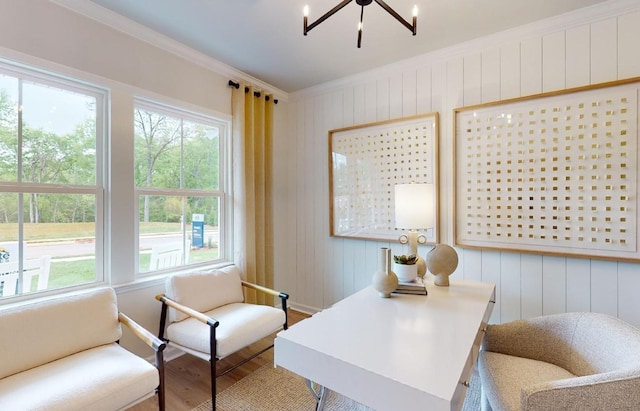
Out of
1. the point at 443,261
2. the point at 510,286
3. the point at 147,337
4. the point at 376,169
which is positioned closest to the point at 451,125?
the point at 376,169

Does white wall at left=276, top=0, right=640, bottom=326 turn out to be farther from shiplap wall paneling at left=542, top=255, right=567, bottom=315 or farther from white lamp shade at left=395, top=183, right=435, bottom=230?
white lamp shade at left=395, top=183, right=435, bottom=230

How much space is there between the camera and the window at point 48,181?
1.77 metres

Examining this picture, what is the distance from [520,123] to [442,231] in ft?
3.37

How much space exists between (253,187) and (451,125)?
6.36 ft

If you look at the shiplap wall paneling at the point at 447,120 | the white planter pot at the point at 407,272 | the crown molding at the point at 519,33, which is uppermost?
the crown molding at the point at 519,33

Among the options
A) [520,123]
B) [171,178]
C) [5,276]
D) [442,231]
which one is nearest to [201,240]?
[171,178]

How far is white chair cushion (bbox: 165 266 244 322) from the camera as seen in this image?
2.21 meters

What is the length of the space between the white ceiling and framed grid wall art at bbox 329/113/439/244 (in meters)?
0.63

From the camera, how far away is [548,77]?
A: 2145mm

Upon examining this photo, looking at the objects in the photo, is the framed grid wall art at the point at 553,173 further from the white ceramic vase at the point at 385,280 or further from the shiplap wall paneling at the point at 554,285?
the white ceramic vase at the point at 385,280

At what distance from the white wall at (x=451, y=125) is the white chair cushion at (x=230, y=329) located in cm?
112

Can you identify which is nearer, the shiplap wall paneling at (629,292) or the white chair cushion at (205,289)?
the shiplap wall paneling at (629,292)

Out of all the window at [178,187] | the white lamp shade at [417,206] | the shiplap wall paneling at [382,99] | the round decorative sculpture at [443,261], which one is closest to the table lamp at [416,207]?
the white lamp shade at [417,206]

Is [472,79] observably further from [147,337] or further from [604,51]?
[147,337]
